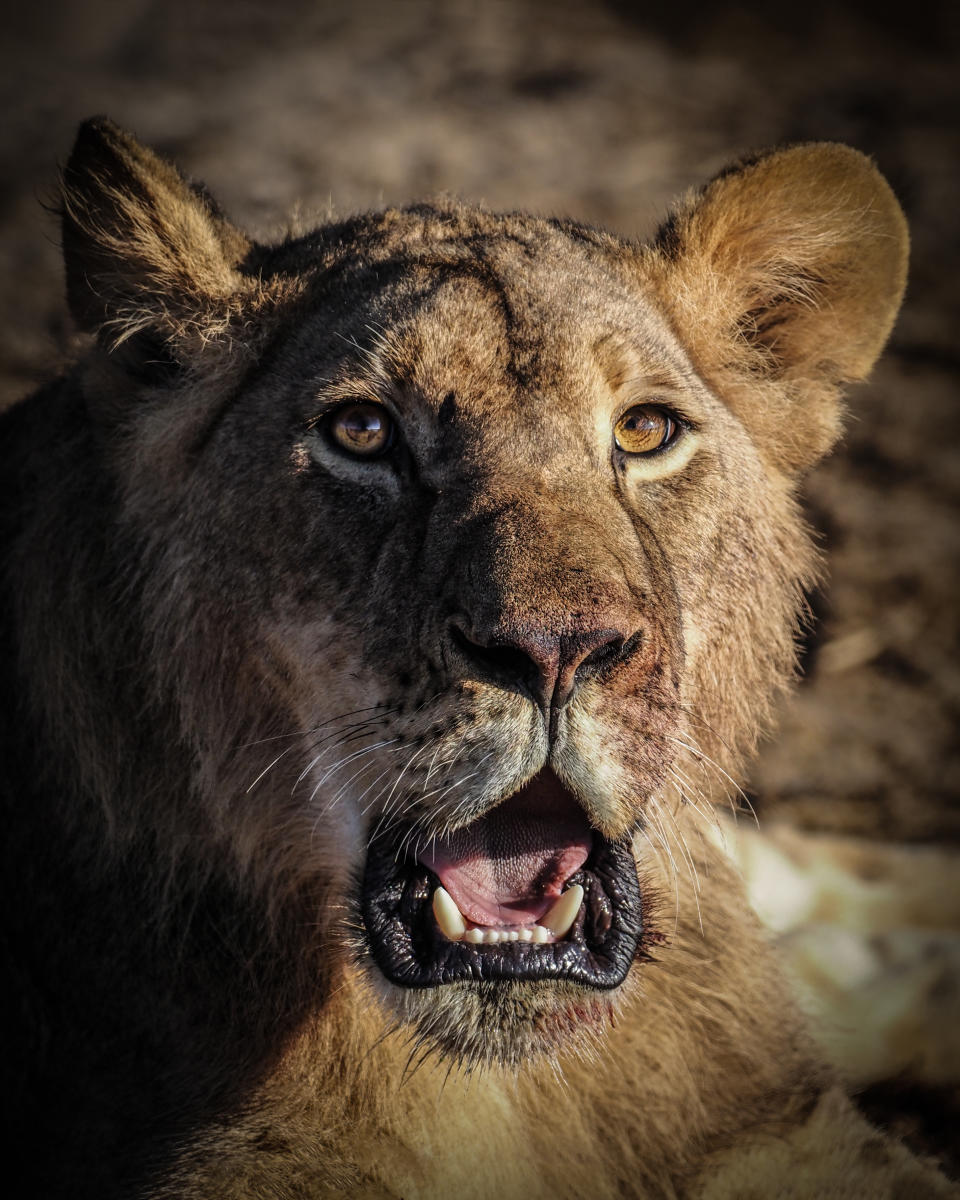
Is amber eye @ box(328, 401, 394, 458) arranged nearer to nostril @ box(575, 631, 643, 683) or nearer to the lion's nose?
the lion's nose

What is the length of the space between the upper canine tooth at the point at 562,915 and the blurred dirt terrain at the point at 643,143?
2544 millimetres

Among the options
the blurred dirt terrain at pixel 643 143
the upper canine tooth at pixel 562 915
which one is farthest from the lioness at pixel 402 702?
the blurred dirt terrain at pixel 643 143

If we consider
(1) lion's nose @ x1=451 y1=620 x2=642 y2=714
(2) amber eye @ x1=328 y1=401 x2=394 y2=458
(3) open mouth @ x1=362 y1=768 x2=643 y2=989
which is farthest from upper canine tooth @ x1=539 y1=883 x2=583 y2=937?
(2) amber eye @ x1=328 y1=401 x2=394 y2=458

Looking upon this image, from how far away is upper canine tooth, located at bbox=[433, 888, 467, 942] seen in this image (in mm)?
2551

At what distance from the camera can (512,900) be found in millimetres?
2580

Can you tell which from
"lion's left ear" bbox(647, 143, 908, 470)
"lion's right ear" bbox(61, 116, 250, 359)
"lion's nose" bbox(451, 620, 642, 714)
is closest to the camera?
"lion's nose" bbox(451, 620, 642, 714)

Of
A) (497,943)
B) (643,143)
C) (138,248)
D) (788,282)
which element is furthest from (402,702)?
(643,143)

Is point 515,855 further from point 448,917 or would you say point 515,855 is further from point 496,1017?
point 496,1017

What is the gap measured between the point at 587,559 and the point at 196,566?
942 millimetres

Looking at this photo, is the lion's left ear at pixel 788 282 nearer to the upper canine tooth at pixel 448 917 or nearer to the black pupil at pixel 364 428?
the black pupil at pixel 364 428

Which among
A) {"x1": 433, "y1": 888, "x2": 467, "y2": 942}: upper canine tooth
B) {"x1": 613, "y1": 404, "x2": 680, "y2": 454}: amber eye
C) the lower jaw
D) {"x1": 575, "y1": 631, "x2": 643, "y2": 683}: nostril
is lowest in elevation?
the lower jaw

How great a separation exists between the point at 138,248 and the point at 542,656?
1453 millimetres

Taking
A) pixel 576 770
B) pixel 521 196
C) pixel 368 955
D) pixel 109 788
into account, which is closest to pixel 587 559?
pixel 576 770

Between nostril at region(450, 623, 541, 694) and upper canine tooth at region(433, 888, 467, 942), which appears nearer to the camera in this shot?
nostril at region(450, 623, 541, 694)
